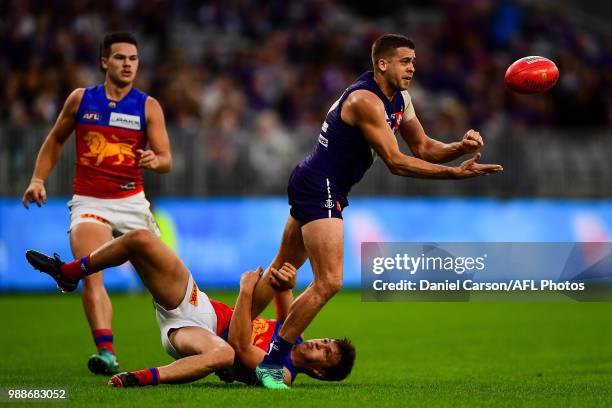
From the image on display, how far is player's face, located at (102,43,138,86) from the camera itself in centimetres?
984

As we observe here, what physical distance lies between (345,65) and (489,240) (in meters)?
5.42

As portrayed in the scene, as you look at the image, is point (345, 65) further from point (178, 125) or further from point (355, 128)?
point (355, 128)

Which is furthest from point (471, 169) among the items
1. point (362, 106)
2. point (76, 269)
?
point (76, 269)

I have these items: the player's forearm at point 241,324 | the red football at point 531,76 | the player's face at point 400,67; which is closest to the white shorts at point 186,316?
the player's forearm at point 241,324

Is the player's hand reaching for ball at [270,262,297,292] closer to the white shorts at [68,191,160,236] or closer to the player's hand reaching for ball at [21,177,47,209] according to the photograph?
the white shorts at [68,191,160,236]

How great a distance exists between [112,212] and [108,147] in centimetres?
59

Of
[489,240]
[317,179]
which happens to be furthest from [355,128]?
[489,240]

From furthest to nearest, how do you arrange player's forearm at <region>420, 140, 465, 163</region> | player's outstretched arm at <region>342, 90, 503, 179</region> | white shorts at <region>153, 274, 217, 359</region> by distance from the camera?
player's forearm at <region>420, 140, 465, 163</region>
white shorts at <region>153, 274, 217, 359</region>
player's outstretched arm at <region>342, 90, 503, 179</region>

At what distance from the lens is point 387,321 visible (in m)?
15.5

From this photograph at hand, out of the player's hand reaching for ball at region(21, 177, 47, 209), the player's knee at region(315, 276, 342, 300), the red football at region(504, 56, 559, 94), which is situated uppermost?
the red football at region(504, 56, 559, 94)

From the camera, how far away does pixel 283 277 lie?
27.1ft

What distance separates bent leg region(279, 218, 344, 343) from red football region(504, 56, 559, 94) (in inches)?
83.9

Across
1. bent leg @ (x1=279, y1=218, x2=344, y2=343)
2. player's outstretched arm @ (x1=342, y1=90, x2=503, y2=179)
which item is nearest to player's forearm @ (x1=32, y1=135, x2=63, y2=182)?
bent leg @ (x1=279, y1=218, x2=344, y2=343)

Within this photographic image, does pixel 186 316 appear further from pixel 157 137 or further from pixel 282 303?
pixel 157 137
